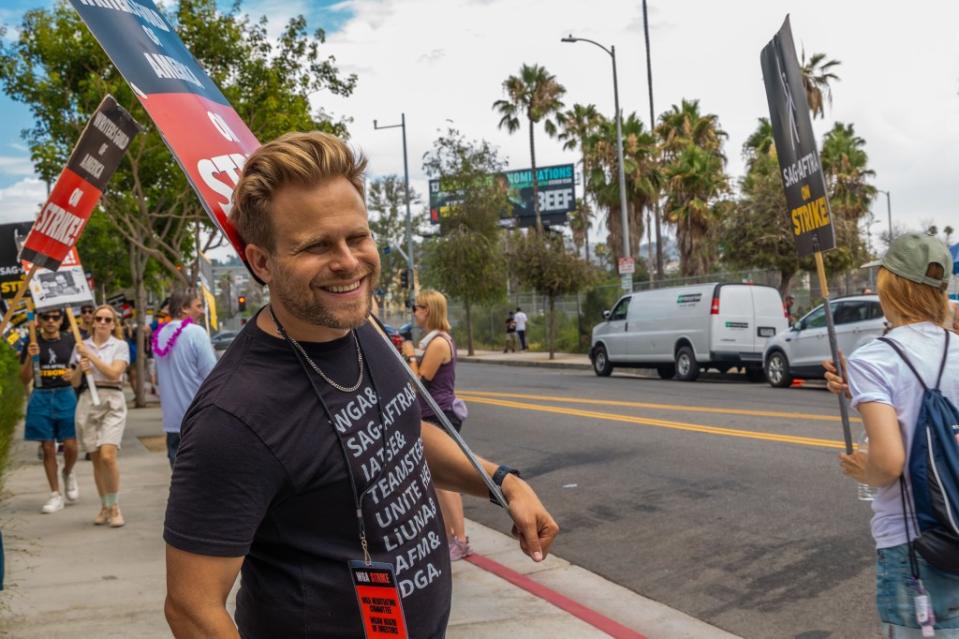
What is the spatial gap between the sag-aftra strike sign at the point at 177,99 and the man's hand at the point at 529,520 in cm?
84

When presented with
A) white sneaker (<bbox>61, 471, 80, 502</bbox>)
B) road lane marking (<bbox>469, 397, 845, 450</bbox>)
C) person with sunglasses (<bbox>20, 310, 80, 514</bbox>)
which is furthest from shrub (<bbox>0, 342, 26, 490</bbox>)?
road lane marking (<bbox>469, 397, 845, 450</bbox>)

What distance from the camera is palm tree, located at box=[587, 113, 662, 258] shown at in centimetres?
4331

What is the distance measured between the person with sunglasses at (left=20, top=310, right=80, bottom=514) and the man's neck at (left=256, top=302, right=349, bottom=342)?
8.00 meters

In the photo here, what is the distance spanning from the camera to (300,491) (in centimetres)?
195

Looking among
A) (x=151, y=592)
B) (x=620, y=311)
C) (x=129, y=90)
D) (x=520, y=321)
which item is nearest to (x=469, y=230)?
(x=520, y=321)

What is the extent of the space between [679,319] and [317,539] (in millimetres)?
20798

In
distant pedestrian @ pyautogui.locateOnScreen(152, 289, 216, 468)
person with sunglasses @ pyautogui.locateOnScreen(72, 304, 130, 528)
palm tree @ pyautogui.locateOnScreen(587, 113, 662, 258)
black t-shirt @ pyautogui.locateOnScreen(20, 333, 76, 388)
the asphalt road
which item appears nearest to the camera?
the asphalt road

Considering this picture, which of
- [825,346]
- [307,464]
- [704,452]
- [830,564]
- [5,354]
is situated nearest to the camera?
[307,464]

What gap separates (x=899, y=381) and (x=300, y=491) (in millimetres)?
1917

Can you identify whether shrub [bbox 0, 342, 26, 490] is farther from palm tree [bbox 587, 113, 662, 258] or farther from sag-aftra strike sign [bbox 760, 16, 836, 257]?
palm tree [bbox 587, 113, 662, 258]

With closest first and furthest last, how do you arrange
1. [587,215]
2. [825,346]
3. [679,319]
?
[825,346]
[679,319]
[587,215]

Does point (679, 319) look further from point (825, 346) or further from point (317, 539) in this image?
point (317, 539)

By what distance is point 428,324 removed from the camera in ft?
25.2

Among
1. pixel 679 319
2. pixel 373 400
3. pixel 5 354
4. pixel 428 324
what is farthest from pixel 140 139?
pixel 373 400
